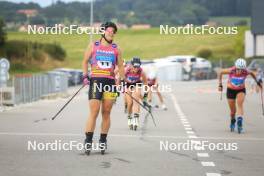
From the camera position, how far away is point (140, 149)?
15805 mm

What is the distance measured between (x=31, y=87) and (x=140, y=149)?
24.4m

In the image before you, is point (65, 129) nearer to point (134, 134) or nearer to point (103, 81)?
point (134, 134)

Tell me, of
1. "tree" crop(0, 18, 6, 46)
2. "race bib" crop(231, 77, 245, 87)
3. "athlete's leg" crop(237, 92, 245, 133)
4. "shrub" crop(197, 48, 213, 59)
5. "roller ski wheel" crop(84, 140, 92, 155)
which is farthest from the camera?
"shrub" crop(197, 48, 213, 59)

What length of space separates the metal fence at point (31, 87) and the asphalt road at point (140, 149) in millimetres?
8086

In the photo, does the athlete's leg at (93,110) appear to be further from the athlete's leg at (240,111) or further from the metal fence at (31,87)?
the metal fence at (31,87)

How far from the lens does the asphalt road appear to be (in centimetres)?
1268

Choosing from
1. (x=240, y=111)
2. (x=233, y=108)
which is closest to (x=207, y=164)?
(x=240, y=111)

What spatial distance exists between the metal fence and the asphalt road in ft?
26.5

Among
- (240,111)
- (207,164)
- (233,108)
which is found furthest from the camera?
(233,108)

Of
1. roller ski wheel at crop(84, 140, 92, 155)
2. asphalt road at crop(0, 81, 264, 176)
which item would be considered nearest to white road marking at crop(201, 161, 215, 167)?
asphalt road at crop(0, 81, 264, 176)

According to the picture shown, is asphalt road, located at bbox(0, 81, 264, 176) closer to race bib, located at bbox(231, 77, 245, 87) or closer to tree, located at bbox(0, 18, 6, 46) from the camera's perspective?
race bib, located at bbox(231, 77, 245, 87)

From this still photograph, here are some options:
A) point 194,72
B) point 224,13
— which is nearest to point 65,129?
point 194,72

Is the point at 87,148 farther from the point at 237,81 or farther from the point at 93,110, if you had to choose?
the point at 237,81

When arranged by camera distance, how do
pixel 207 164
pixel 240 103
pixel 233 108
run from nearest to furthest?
pixel 207 164 < pixel 240 103 < pixel 233 108
